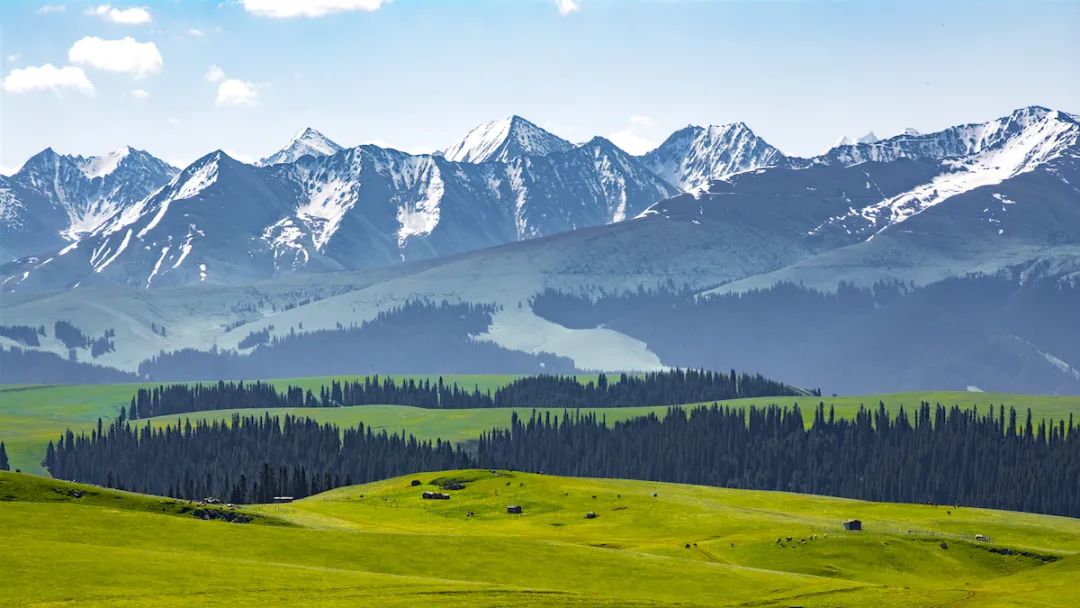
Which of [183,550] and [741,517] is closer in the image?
[183,550]

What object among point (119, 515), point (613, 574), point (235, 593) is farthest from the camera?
point (119, 515)

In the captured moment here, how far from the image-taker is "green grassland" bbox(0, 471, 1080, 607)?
110 meters

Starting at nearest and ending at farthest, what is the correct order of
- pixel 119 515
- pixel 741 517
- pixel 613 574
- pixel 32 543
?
1. pixel 32 543
2. pixel 613 574
3. pixel 119 515
4. pixel 741 517

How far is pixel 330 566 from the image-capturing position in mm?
128375

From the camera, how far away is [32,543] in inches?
4808

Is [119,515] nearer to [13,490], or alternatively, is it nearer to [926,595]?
[13,490]

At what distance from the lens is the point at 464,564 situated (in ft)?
436

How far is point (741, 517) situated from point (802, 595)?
68.6 metres

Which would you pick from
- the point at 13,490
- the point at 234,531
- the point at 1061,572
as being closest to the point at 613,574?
the point at 234,531

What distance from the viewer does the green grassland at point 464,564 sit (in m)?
110

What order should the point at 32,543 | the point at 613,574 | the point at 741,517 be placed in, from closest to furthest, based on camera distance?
1. the point at 32,543
2. the point at 613,574
3. the point at 741,517

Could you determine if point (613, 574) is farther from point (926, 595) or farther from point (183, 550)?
point (183, 550)

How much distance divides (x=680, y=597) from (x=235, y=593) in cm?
3460

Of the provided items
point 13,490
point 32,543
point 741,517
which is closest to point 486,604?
point 32,543
